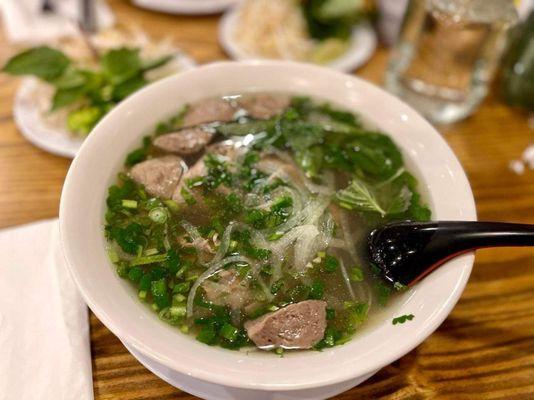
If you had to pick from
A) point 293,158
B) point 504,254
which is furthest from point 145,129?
point 504,254

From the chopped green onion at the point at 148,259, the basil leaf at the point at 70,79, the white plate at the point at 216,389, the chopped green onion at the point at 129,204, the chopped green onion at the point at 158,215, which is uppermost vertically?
the chopped green onion at the point at 129,204

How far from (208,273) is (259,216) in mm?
231

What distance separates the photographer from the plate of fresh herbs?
209 centimetres

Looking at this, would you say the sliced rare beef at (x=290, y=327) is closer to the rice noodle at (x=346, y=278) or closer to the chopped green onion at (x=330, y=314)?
the chopped green onion at (x=330, y=314)

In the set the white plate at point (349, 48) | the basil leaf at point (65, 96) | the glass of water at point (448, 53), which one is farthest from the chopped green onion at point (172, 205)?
the glass of water at point (448, 53)

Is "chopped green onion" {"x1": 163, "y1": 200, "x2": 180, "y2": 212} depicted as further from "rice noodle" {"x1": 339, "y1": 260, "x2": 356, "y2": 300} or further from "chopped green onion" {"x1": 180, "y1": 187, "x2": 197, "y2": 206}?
"rice noodle" {"x1": 339, "y1": 260, "x2": 356, "y2": 300}

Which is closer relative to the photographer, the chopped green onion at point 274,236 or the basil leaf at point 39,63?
the chopped green onion at point 274,236

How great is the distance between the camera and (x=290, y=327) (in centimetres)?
Result: 126

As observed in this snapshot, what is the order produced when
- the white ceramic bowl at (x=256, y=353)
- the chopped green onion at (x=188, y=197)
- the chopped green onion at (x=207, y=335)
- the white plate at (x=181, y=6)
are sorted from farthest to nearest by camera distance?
the white plate at (x=181, y=6), the chopped green onion at (x=188, y=197), the chopped green onion at (x=207, y=335), the white ceramic bowl at (x=256, y=353)

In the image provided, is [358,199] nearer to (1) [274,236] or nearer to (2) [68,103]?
(1) [274,236]

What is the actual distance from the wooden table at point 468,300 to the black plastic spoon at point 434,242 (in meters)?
0.31

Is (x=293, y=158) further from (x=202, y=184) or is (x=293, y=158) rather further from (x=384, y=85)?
(x=384, y=85)

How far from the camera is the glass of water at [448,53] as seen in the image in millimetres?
2221

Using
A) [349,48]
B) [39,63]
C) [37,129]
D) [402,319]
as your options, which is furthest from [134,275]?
[349,48]
